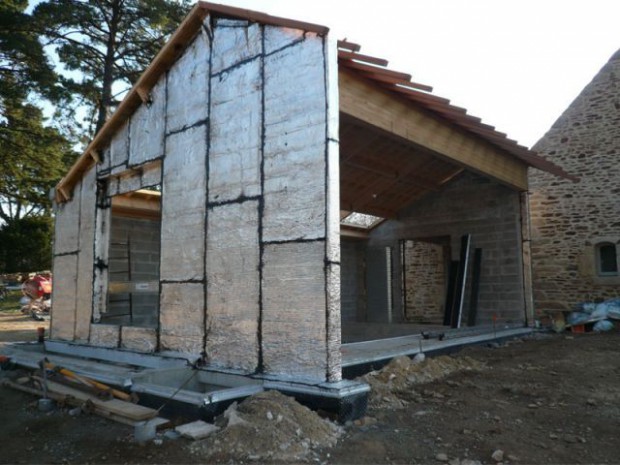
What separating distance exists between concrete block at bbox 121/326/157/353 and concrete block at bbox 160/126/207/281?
844 millimetres

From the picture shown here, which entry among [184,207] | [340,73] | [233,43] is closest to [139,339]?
[184,207]

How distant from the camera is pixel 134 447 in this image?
13.4 feet

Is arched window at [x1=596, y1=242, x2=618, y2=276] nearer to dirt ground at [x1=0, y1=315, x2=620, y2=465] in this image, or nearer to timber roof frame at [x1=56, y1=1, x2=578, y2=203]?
timber roof frame at [x1=56, y1=1, x2=578, y2=203]

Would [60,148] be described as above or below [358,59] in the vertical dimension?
above

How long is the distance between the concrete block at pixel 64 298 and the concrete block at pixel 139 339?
1805 mm

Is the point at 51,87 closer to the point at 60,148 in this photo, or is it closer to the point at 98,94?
the point at 98,94

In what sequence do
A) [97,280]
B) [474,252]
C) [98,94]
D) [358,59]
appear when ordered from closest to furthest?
[358,59]
[97,280]
[474,252]
[98,94]

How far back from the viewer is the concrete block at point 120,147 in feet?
25.8

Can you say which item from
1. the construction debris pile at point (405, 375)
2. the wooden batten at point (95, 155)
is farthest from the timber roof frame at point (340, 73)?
the construction debris pile at point (405, 375)

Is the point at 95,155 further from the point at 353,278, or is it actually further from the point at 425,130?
the point at 353,278

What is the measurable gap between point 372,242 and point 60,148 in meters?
12.9

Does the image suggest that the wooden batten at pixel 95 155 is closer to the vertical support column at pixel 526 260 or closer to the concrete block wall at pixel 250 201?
the concrete block wall at pixel 250 201

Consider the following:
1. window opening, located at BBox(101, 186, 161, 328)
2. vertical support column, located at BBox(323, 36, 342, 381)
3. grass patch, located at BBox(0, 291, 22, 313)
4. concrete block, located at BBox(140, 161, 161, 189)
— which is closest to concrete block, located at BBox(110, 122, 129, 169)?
concrete block, located at BBox(140, 161, 161, 189)

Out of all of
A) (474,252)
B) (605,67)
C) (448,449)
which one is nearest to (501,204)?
(474,252)
